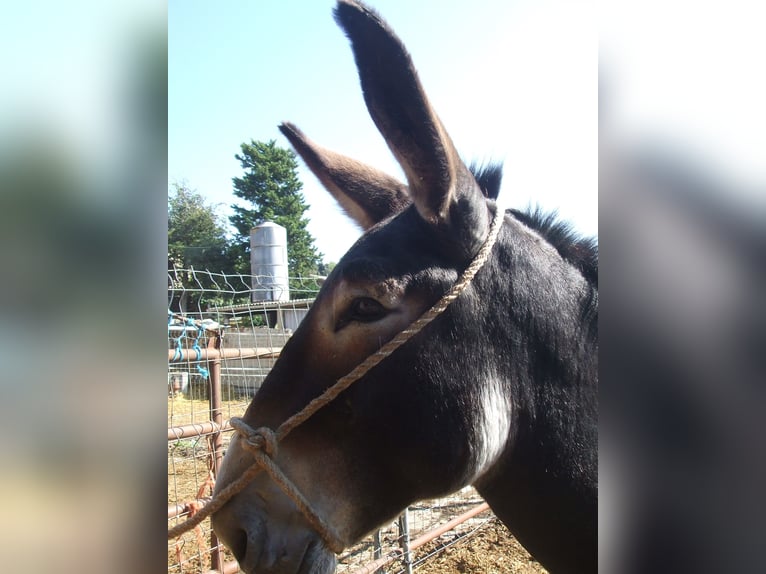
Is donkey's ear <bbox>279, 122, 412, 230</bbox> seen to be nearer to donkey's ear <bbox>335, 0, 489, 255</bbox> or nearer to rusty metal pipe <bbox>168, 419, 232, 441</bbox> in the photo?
donkey's ear <bbox>335, 0, 489, 255</bbox>

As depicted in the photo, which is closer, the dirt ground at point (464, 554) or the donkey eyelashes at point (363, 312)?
the donkey eyelashes at point (363, 312)

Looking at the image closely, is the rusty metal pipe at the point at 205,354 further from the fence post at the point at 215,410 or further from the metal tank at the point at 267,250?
the metal tank at the point at 267,250

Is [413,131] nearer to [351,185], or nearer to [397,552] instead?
[351,185]

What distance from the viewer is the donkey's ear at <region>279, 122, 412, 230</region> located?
2.00m

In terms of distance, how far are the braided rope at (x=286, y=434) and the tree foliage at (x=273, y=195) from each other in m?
25.4

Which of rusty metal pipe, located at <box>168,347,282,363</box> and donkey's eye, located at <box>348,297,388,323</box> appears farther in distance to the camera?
rusty metal pipe, located at <box>168,347,282,363</box>

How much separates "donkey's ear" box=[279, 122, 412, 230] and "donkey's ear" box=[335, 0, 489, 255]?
1.82 ft

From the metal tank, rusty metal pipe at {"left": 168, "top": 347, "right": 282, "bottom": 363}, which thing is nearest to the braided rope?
rusty metal pipe at {"left": 168, "top": 347, "right": 282, "bottom": 363}

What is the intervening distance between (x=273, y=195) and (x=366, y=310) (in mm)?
27308

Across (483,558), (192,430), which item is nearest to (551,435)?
(192,430)

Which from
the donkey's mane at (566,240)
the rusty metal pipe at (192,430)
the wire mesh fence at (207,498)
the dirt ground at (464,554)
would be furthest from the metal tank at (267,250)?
the donkey's mane at (566,240)

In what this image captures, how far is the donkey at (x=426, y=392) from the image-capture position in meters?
1.34

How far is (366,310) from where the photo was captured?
1455 mm
